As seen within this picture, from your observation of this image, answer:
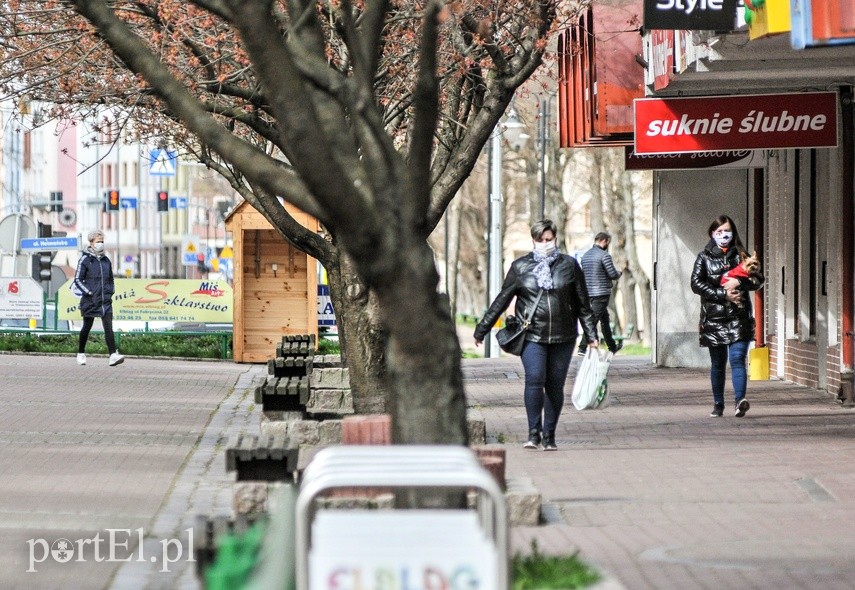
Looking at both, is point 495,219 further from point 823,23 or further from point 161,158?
point 823,23

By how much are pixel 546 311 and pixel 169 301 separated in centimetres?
1718

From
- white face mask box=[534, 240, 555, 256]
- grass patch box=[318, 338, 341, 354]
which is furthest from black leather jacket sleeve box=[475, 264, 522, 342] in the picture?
grass patch box=[318, 338, 341, 354]

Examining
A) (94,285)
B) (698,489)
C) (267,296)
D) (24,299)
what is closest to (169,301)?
(24,299)

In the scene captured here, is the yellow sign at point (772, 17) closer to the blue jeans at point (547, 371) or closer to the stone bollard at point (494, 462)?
the blue jeans at point (547, 371)

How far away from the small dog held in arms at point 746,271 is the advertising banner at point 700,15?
2535 mm

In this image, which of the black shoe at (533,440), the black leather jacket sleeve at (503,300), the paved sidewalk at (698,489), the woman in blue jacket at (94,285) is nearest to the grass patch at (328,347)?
the woman in blue jacket at (94,285)

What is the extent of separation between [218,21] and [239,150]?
9.69 meters

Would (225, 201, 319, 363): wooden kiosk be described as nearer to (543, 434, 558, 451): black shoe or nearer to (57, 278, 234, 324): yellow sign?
(57, 278, 234, 324): yellow sign

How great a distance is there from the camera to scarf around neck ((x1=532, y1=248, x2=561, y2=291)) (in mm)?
12719

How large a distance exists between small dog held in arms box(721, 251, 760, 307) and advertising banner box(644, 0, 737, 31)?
2535 millimetres

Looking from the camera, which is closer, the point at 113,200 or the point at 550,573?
the point at 550,573

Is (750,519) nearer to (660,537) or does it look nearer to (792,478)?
(660,537)

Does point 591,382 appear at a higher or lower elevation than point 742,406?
higher

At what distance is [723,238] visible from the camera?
15.4 m
